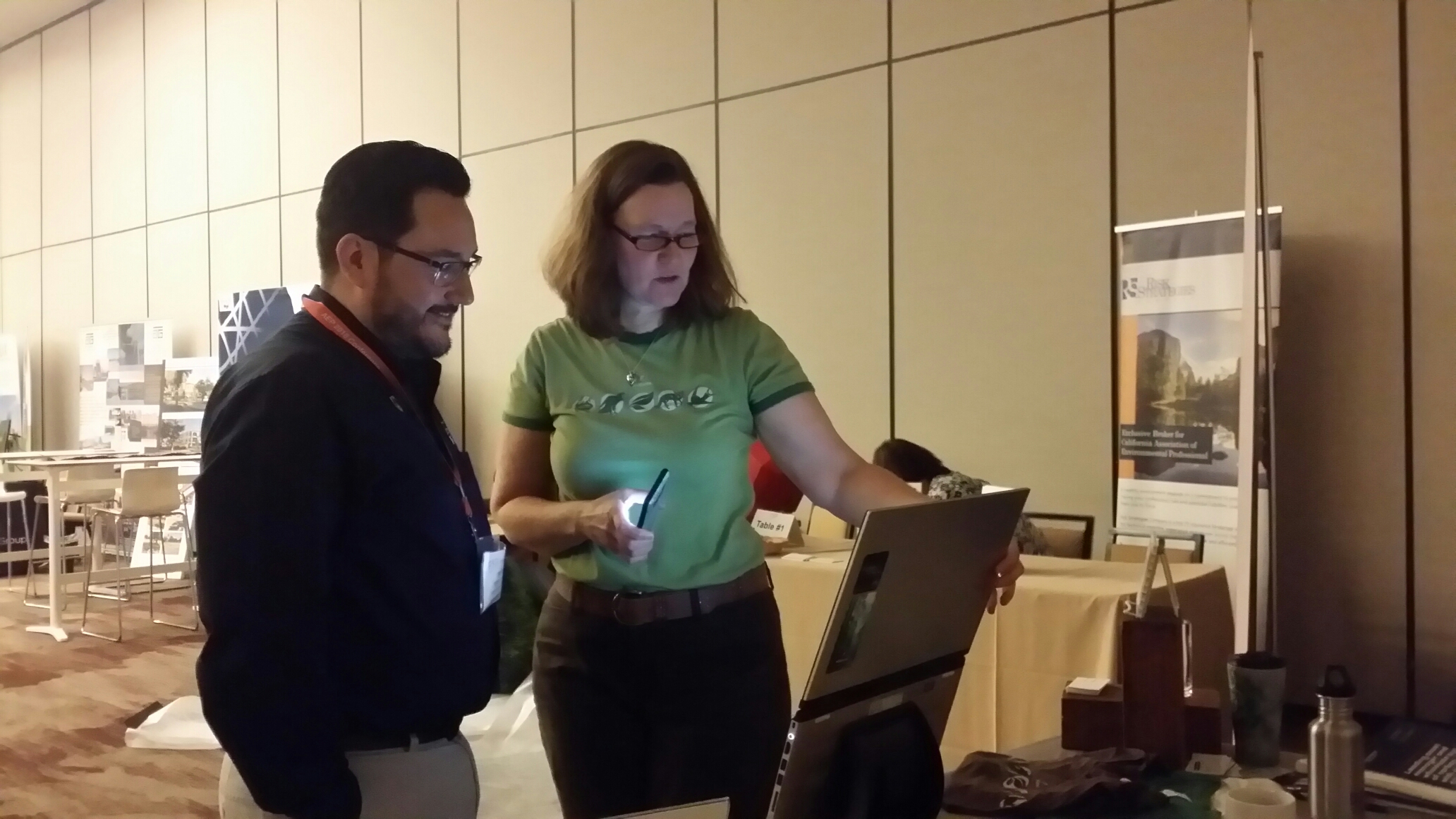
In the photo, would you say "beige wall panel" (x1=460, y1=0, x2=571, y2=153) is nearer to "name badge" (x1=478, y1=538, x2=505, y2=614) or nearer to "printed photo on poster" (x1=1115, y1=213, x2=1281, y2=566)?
"printed photo on poster" (x1=1115, y1=213, x2=1281, y2=566)

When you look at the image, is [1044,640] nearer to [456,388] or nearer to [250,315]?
[456,388]

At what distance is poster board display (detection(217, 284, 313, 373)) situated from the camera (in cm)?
776

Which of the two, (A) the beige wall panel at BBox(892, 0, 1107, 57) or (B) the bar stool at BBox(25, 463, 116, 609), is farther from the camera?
(B) the bar stool at BBox(25, 463, 116, 609)

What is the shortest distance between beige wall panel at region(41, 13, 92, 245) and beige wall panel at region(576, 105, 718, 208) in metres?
6.91

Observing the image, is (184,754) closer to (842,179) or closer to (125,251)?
(842,179)

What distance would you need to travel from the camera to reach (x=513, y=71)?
22.4 feet

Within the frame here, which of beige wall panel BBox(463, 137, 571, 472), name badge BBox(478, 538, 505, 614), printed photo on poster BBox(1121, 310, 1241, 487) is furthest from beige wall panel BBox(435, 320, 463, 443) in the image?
name badge BBox(478, 538, 505, 614)

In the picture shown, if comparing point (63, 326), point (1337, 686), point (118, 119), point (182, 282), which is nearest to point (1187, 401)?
point (1337, 686)

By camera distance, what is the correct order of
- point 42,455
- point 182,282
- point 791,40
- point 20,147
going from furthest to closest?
point 20,147 → point 182,282 → point 42,455 → point 791,40

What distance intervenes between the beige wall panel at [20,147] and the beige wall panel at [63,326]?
52 centimetres

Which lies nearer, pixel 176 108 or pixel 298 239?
pixel 298 239

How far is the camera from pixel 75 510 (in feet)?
28.3

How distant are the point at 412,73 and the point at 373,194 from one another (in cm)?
663

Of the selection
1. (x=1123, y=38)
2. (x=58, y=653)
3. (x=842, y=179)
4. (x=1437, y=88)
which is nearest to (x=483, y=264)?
(x=842, y=179)
